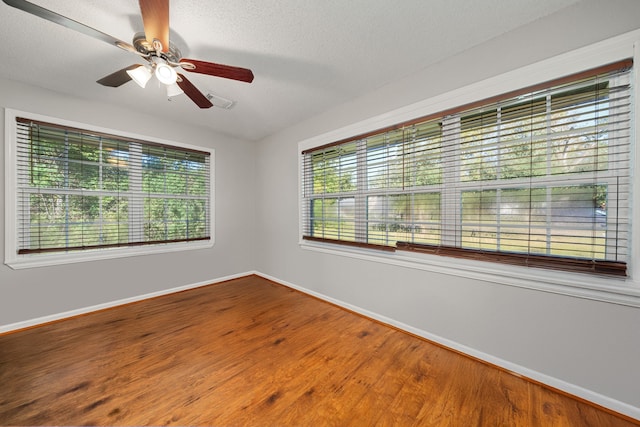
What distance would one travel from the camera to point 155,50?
1.54m

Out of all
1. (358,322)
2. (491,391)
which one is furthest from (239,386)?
(491,391)

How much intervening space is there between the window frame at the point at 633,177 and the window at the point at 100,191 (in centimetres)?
283

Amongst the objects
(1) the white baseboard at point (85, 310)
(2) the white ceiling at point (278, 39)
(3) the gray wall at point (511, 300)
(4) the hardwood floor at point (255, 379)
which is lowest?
(4) the hardwood floor at point (255, 379)

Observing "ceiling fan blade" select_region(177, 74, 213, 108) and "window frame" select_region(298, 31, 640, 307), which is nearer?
"window frame" select_region(298, 31, 640, 307)

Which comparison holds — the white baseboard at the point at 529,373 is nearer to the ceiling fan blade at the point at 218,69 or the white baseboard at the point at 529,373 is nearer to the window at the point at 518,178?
the window at the point at 518,178

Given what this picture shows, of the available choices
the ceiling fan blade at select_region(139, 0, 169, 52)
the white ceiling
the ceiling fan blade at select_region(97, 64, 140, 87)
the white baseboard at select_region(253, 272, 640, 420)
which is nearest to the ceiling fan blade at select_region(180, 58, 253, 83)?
the ceiling fan blade at select_region(139, 0, 169, 52)

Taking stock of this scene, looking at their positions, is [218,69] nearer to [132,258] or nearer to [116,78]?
[116,78]

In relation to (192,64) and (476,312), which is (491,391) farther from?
(192,64)

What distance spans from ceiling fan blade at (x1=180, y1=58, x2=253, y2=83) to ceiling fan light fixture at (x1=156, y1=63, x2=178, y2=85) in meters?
0.08

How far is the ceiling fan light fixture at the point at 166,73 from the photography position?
156 cm

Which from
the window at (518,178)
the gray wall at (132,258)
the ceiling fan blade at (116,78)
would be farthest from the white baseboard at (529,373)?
the ceiling fan blade at (116,78)

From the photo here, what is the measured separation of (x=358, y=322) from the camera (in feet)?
8.23

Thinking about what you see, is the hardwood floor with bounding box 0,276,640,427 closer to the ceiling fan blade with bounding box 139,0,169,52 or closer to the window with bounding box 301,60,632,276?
the window with bounding box 301,60,632,276

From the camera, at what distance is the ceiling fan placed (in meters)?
1.23
